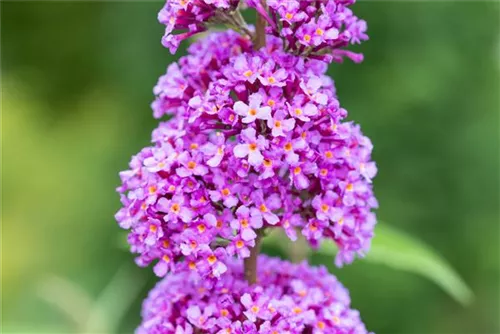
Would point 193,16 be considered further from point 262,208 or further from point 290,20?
point 262,208

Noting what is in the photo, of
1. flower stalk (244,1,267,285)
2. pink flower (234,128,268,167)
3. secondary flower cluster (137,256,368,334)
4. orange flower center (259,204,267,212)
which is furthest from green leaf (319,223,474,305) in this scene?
pink flower (234,128,268,167)

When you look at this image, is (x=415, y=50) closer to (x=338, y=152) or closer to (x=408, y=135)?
(x=408, y=135)

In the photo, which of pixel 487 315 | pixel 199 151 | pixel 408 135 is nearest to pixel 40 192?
pixel 408 135

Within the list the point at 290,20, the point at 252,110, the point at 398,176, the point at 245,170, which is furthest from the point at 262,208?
the point at 398,176

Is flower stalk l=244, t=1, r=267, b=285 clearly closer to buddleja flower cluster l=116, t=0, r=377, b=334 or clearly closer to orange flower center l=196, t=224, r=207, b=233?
buddleja flower cluster l=116, t=0, r=377, b=334

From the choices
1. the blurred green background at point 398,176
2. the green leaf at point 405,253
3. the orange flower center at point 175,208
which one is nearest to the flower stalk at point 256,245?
the orange flower center at point 175,208

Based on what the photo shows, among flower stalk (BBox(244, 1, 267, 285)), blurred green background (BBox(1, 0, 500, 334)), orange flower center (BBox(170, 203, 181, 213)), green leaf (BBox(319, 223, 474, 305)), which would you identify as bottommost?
orange flower center (BBox(170, 203, 181, 213))

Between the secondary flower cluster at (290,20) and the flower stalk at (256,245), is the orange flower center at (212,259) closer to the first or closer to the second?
the flower stalk at (256,245)
